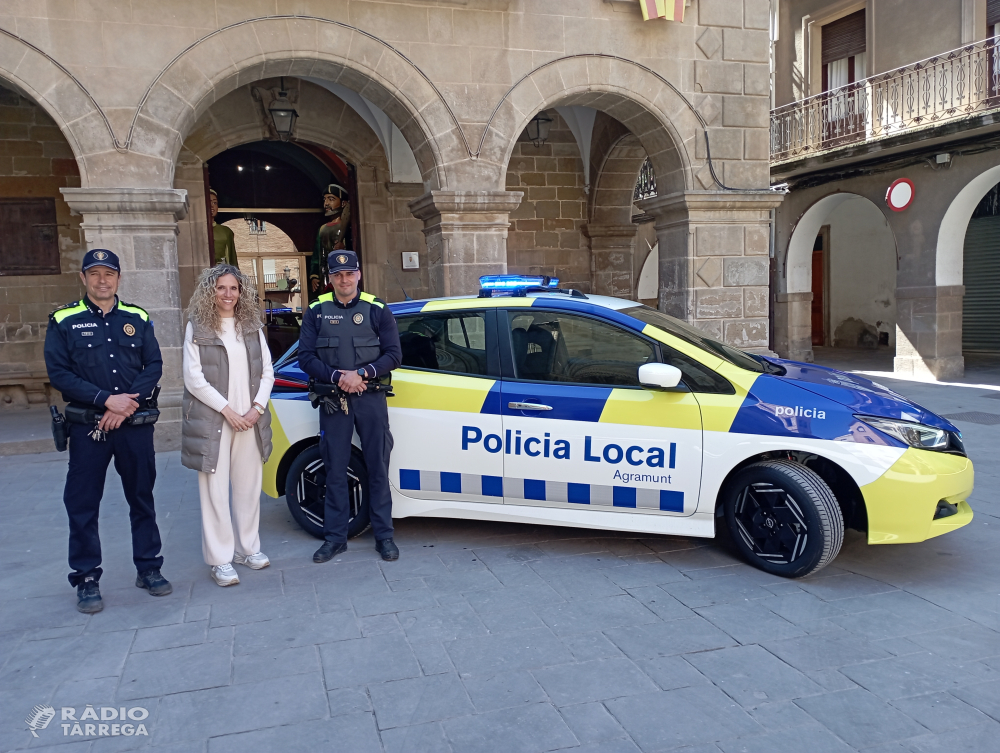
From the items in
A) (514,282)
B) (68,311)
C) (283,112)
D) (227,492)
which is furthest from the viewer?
(283,112)

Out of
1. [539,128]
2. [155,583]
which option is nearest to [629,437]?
[155,583]

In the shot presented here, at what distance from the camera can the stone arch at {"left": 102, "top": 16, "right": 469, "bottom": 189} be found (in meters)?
7.27

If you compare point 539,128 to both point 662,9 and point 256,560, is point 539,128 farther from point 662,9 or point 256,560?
point 256,560

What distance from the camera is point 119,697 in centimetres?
300

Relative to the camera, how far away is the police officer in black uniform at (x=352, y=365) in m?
4.35

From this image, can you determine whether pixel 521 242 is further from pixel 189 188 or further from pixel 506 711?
pixel 506 711

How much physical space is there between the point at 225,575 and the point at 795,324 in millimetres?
14470

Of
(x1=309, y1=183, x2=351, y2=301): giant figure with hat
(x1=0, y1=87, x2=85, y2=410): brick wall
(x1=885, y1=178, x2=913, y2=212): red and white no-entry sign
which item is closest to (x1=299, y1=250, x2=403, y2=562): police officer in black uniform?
(x1=0, y1=87, x2=85, y2=410): brick wall

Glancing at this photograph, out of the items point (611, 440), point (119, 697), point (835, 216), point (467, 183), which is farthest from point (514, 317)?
point (835, 216)

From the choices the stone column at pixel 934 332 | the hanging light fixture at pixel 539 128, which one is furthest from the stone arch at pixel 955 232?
the hanging light fixture at pixel 539 128

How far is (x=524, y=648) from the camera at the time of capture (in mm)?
3314

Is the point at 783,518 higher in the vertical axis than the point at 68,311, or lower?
lower

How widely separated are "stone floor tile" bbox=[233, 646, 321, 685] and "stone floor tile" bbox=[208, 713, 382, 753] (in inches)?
15.8

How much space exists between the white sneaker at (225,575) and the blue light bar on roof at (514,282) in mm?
2265
